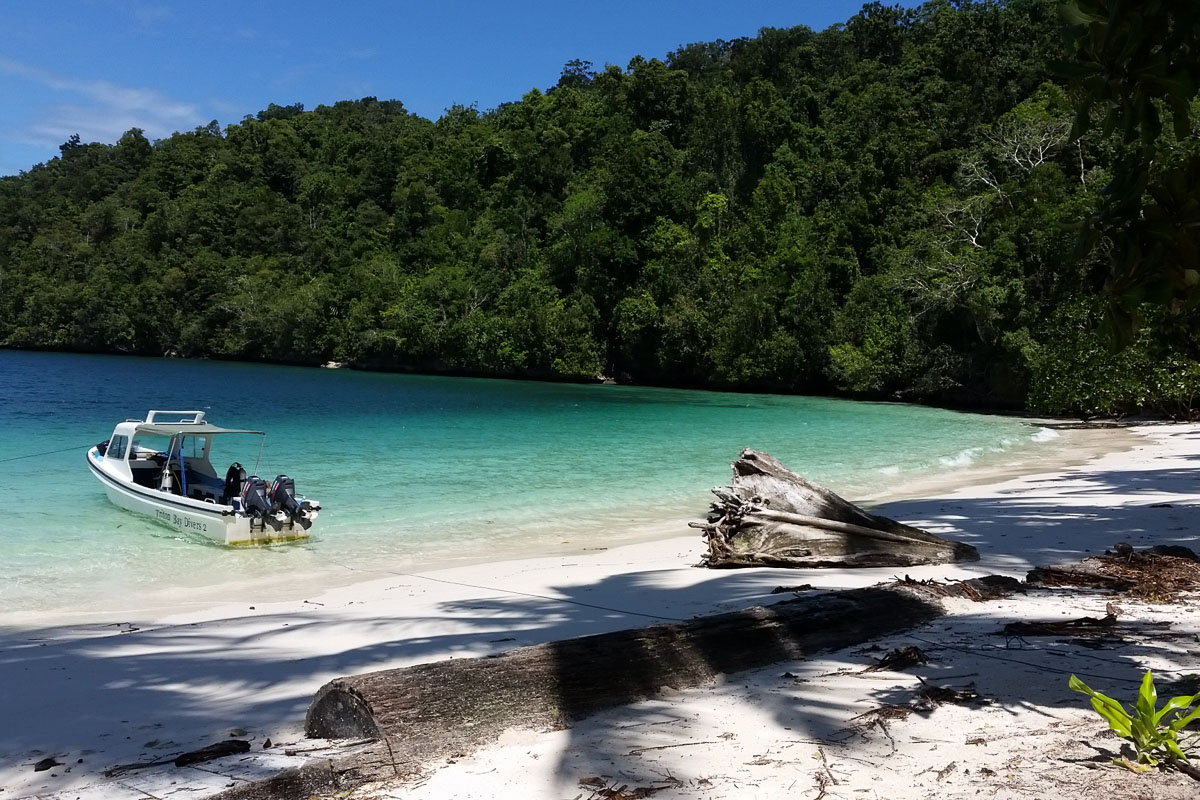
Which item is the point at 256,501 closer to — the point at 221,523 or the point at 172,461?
the point at 221,523

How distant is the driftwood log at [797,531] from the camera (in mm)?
8742

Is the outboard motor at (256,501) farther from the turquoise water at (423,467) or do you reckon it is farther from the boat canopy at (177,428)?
the boat canopy at (177,428)

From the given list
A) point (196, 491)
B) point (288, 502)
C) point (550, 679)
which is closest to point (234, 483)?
point (196, 491)

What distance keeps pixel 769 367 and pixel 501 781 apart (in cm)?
5042

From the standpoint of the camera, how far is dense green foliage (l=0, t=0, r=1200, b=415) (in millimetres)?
38125

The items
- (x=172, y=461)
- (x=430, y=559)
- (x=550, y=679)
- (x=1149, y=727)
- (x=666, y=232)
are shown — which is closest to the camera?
(x=1149, y=727)

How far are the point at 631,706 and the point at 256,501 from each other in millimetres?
10375

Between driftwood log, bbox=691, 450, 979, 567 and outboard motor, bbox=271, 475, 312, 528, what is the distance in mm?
6788

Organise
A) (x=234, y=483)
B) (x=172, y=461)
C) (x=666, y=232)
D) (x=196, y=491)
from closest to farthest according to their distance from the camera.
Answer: (x=234, y=483)
(x=196, y=491)
(x=172, y=461)
(x=666, y=232)

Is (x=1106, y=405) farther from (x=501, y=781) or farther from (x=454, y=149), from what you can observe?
(x=454, y=149)

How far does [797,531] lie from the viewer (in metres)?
9.00

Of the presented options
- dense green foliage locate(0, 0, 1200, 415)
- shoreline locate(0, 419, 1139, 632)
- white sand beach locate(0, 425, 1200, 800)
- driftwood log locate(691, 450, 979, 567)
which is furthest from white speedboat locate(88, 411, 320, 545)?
dense green foliage locate(0, 0, 1200, 415)

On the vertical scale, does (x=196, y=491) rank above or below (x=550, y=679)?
below

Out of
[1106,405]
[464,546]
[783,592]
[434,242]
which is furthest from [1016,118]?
[434,242]
